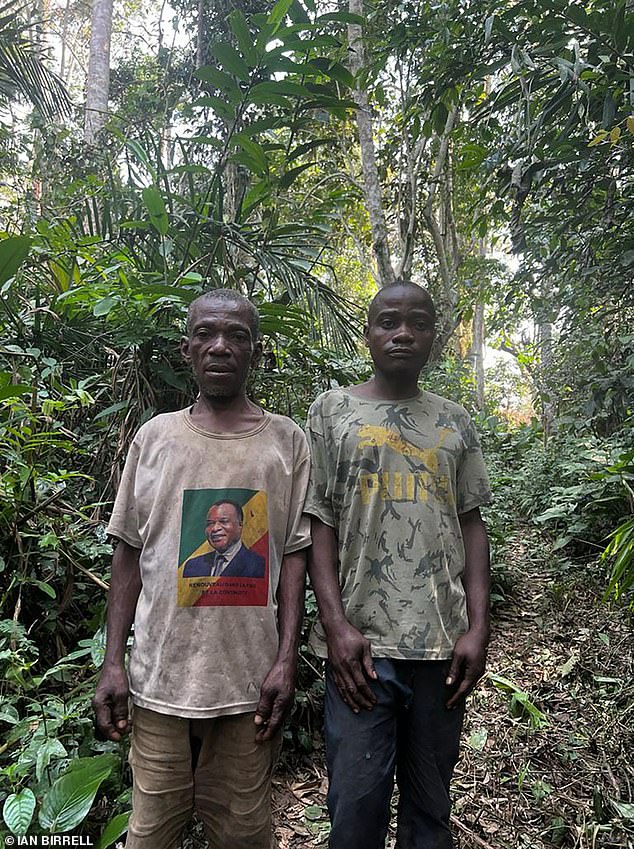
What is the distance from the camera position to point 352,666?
1584 millimetres

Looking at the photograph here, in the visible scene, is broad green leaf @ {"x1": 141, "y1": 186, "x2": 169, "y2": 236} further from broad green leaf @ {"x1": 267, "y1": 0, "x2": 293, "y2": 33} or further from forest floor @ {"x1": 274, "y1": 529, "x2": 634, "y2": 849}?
forest floor @ {"x1": 274, "y1": 529, "x2": 634, "y2": 849}

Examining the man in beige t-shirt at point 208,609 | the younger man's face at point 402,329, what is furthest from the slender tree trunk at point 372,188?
the man in beige t-shirt at point 208,609

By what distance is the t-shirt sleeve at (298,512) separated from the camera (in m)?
1.73

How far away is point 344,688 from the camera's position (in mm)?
1597

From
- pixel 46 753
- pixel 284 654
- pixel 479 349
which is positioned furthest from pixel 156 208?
pixel 479 349

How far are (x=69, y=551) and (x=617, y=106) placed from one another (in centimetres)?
297

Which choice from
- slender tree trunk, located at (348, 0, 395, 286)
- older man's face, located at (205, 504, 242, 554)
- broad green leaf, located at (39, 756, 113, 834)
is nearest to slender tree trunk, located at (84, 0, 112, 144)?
slender tree trunk, located at (348, 0, 395, 286)

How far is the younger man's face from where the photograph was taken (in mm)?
1770

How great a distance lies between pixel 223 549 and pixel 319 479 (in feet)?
1.07

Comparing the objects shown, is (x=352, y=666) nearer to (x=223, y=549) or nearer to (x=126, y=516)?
(x=223, y=549)

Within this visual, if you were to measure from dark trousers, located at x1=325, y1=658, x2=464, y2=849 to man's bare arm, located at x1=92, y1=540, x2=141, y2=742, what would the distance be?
0.53 meters

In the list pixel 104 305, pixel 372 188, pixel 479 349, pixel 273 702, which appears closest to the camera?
pixel 273 702

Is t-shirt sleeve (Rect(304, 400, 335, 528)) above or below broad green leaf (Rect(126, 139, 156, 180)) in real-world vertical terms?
below

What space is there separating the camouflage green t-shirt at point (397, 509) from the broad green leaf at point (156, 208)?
4.71 ft
